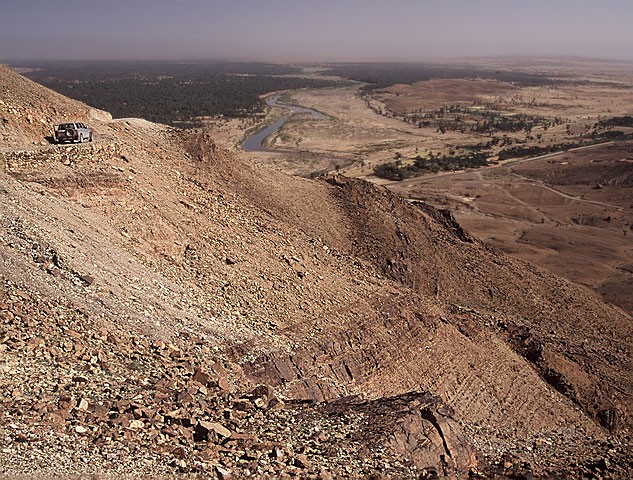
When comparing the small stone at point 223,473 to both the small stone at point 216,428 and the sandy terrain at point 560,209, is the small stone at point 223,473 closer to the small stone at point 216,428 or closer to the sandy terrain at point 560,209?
the small stone at point 216,428

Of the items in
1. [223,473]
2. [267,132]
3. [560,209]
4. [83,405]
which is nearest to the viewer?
[223,473]

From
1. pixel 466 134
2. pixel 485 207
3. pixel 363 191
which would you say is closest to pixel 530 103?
pixel 466 134

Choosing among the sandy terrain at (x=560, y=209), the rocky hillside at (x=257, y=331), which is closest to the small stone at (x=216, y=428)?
the rocky hillside at (x=257, y=331)

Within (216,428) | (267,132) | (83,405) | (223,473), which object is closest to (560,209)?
(216,428)

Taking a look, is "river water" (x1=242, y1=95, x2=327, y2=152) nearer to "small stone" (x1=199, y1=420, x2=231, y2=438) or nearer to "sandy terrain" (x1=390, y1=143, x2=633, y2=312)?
"sandy terrain" (x1=390, y1=143, x2=633, y2=312)

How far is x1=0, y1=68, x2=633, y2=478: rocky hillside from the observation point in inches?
326

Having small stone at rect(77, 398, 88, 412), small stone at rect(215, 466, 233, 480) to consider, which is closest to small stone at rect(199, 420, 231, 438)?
small stone at rect(215, 466, 233, 480)

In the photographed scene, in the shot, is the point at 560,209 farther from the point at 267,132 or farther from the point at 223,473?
the point at 267,132

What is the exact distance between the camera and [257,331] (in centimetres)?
1295

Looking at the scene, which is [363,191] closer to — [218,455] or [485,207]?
[218,455]

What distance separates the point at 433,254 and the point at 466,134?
8050 cm

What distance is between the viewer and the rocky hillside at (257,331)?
828cm

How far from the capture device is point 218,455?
7.75 metres

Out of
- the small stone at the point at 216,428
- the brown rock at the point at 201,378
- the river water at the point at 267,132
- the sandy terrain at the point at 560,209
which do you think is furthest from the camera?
the river water at the point at 267,132
